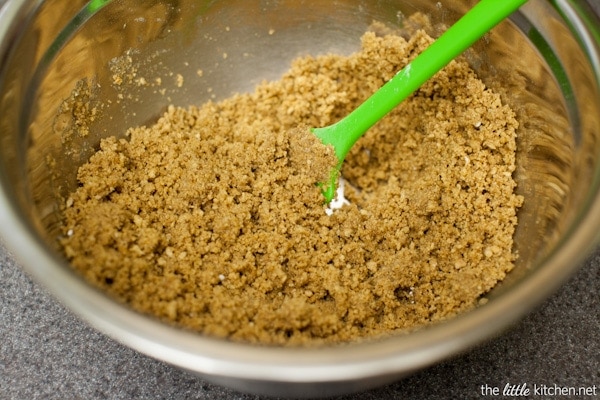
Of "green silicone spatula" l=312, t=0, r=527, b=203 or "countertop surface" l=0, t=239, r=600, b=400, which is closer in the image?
"green silicone spatula" l=312, t=0, r=527, b=203

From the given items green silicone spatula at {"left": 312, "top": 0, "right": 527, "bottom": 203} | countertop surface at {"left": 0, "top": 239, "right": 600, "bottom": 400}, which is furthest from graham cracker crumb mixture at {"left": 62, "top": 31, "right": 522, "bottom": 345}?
countertop surface at {"left": 0, "top": 239, "right": 600, "bottom": 400}

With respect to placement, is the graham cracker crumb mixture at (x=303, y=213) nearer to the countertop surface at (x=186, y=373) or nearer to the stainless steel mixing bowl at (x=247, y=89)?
the stainless steel mixing bowl at (x=247, y=89)

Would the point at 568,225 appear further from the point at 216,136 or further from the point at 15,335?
the point at 15,335

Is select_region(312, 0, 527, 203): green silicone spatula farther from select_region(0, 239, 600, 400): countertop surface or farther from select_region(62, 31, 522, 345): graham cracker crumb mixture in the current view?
select_region(0, 239, 600, 400): countertop surface

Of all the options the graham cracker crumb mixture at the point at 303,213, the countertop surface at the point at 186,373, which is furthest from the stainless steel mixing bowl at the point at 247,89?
the countertop surface at the point at 186,373

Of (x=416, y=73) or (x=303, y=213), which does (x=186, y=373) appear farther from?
(x=416, y=73)

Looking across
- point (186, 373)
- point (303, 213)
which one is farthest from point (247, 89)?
point (186, 373)
